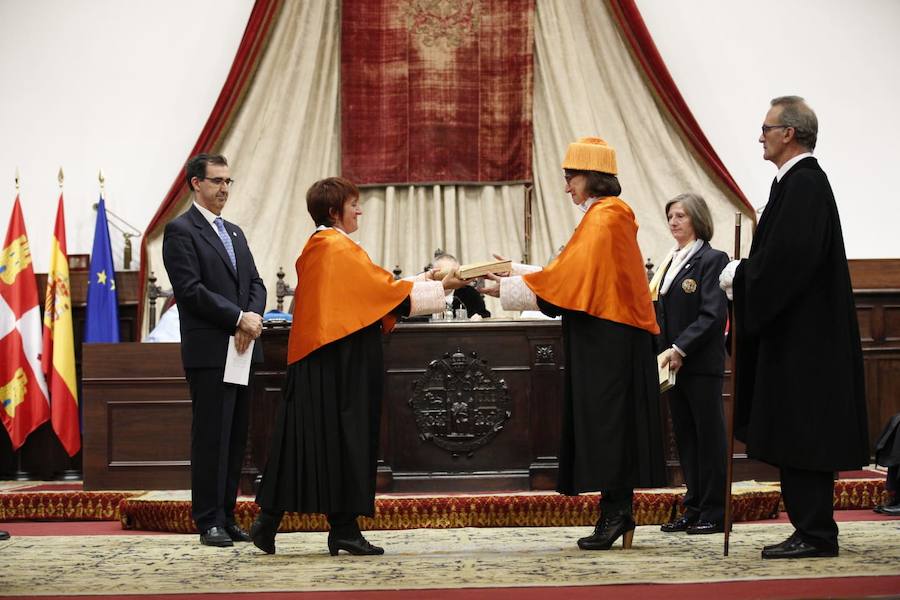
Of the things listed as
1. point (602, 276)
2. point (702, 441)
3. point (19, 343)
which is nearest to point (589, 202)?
point (602, 276)

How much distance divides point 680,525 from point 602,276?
51.4 inches

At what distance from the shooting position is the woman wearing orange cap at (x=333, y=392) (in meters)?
4.20

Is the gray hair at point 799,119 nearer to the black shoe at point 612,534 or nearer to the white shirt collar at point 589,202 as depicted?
the white shirt collar at point 589,202

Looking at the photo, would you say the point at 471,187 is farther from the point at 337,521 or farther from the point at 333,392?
the point at 337,521

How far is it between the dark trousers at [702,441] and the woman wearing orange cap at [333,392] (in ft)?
4.33

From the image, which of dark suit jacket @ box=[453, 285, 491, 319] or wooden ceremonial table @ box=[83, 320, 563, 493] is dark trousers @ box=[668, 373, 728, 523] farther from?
dark suit jacket @ box=[453, 285, 491, 319]

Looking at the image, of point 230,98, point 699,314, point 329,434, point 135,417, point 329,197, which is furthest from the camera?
point 230,98

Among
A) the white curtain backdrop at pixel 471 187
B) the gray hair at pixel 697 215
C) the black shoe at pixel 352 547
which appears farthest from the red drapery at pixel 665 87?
the black shoe at pixel 352 547

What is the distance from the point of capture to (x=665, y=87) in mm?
8086

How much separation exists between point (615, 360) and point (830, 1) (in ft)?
17.8

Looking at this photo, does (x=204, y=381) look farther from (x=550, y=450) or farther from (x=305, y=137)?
(x=305, y=137)

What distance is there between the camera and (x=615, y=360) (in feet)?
14.0

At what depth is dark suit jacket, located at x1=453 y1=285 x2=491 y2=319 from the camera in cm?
624

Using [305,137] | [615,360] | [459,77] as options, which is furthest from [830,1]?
[615,360]
